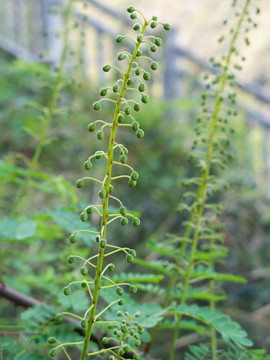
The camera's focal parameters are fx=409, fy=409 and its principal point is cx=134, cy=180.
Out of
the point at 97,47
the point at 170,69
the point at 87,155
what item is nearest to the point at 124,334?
the point at 87,155

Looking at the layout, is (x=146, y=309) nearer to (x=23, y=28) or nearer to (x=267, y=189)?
(x=267, y=189)

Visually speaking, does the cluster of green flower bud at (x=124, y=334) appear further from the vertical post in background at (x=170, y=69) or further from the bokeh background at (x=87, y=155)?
the vertical post in background at (x=170, y=69)

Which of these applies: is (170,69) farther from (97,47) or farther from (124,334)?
(124,334)

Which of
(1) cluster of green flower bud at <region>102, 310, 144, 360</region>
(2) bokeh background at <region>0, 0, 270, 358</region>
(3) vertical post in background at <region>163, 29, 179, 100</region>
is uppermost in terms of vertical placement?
(3) vertical post in background at <region>163, 29, 179, 100</region>

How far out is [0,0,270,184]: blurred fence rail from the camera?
6312 millimetres

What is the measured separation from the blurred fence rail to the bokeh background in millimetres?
20

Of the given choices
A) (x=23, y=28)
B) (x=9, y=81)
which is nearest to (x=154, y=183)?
(x=9, y=81)


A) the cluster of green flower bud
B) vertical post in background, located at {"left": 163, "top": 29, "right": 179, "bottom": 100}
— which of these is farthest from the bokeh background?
the cluster of green flower bud

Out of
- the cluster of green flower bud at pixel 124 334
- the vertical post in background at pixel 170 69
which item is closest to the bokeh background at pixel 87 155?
the vertical post in background at pixel 170 69

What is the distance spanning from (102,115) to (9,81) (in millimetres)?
1867

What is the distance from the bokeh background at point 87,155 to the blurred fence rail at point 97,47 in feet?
0.07

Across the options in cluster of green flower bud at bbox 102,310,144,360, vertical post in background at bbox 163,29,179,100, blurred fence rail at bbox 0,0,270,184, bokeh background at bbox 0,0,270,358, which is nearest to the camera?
cluster of green flower bud at bbox 102,310,144,360

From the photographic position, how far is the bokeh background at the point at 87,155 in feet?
7.34

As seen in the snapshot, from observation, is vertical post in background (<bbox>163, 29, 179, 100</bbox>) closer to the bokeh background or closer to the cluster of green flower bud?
the bokeh background
